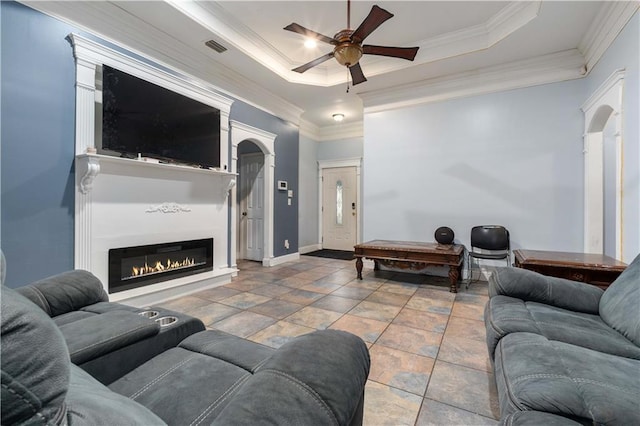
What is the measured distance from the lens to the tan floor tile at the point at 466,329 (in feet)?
7.54

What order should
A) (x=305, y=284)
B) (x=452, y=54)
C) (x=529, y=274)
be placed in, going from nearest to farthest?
(x=529, y=274) < (x=452, y=54) < (x=305, y=284)

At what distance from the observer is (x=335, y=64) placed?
413cm

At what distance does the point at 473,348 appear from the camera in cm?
209

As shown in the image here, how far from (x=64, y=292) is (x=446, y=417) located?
214 cm

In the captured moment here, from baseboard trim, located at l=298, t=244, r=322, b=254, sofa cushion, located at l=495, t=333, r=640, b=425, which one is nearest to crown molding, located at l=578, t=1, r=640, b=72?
sofa cushion, located at l=495, t=333, r=640, b=425

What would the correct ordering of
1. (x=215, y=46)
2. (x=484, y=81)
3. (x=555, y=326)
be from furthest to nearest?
1. (x=484, y=81)
2. (x=215, y=46)
3. (x=555, y=326)

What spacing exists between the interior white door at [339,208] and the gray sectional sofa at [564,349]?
4599 mm

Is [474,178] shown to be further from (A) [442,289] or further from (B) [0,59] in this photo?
(B) [0,59]

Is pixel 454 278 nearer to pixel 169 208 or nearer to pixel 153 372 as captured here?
pixel 153 372

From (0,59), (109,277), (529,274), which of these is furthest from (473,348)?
(0,59)

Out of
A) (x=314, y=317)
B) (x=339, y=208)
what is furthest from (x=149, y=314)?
(x=339, y=208)

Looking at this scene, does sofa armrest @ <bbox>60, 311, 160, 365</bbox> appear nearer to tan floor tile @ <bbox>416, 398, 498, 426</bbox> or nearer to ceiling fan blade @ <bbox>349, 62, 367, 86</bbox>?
tan floor tile @ <bbox>416, 398, 498, 426</bbox>

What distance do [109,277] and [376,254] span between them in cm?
314

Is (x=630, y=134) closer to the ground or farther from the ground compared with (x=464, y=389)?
farther from the ground
